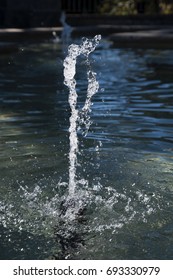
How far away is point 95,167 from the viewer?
556 cm

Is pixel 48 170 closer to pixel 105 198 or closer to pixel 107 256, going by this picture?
pixel 105 198

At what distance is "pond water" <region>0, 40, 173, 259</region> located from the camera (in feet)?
12.8

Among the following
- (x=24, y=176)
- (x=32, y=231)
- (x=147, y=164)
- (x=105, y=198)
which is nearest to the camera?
(x=32, y=231)

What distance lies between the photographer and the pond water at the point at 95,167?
392 cm

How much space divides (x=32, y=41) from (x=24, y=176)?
11.6 metres

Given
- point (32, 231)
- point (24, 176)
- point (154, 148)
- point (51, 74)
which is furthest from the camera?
point (51, 74)

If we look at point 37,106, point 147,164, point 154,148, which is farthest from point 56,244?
point 37,106

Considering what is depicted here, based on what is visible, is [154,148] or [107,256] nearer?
[107,256]

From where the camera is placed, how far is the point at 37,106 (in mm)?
8250

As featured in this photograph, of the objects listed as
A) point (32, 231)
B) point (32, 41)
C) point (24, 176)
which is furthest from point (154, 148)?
point (32, 41)

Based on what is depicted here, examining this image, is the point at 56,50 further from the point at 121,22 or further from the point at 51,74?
the point at 121,22

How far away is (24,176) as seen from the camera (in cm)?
524

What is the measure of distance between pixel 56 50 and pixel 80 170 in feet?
32.1
